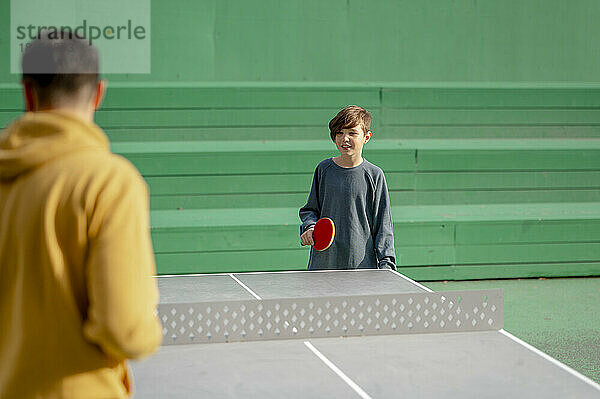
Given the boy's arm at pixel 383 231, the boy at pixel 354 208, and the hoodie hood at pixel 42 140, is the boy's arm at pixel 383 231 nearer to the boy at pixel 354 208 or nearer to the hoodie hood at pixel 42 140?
the boy at pixel 354 208

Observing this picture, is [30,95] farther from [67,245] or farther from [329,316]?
[329,316]

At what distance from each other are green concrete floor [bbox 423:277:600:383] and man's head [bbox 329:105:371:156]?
68.4 inches

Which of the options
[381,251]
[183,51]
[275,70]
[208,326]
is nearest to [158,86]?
[183,51]

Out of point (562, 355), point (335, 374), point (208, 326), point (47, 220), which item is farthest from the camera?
point (562, 355)

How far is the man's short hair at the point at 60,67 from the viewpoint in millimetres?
1454

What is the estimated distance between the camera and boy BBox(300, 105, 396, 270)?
4285 mm

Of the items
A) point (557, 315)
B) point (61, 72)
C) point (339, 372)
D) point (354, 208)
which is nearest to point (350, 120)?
point (354, 208)

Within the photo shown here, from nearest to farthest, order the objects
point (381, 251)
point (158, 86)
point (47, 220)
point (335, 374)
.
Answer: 1. point (47, 220)
2. point (335, 374)
3. point (381, 251)
4. point (158, 86)

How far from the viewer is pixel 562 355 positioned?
16.7 ft

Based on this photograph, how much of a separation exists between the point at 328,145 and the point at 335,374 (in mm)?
4853

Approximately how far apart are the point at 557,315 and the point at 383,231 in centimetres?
241

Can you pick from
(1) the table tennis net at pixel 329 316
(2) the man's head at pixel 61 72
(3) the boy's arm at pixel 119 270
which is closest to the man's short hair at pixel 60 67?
(2) the man's head at pixel 61 72

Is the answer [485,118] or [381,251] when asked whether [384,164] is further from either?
[381,251]

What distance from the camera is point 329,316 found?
123 inches
